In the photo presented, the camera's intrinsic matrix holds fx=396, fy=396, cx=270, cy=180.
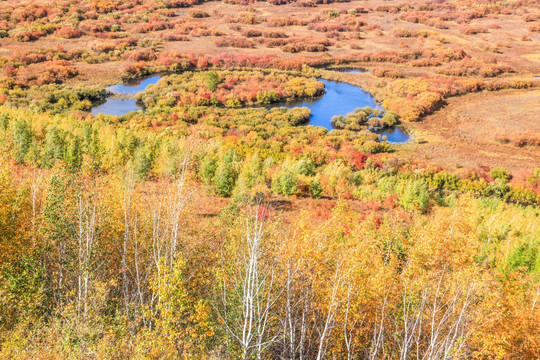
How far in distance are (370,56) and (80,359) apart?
110233 mm

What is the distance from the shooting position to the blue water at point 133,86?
77500 mm

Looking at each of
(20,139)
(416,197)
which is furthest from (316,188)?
(20,139)

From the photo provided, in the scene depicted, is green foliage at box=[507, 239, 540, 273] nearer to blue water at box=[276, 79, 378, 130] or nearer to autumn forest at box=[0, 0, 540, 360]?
autumn forest at box=[0, 0, 540, 360]

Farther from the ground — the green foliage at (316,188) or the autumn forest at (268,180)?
the autumn forest at (268,180)

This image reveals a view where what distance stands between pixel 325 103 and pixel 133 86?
39.4 m

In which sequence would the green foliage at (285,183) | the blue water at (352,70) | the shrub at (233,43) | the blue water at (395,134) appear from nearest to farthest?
the green foliage at (285,183) < the blue water at (395,134) < the blue water at (352,70) < the shrub at (233,43)

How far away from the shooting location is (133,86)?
81312mm

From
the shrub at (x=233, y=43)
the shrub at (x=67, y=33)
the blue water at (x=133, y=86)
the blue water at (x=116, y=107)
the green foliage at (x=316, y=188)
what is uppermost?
the shrub at (x=67, y=33)

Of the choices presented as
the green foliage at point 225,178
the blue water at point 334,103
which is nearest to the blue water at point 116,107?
the blue water at point 334,103

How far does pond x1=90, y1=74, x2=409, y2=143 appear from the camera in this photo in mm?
67875

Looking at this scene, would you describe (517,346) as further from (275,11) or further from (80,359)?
(275,11)

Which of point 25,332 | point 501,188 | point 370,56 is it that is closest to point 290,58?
point 370,56

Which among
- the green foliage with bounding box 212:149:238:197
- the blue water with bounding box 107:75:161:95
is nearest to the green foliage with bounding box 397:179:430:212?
the green foliage with bounding box 212:149:238:197

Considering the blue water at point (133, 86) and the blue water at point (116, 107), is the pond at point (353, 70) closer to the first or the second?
the blue water at point (133, 86)
